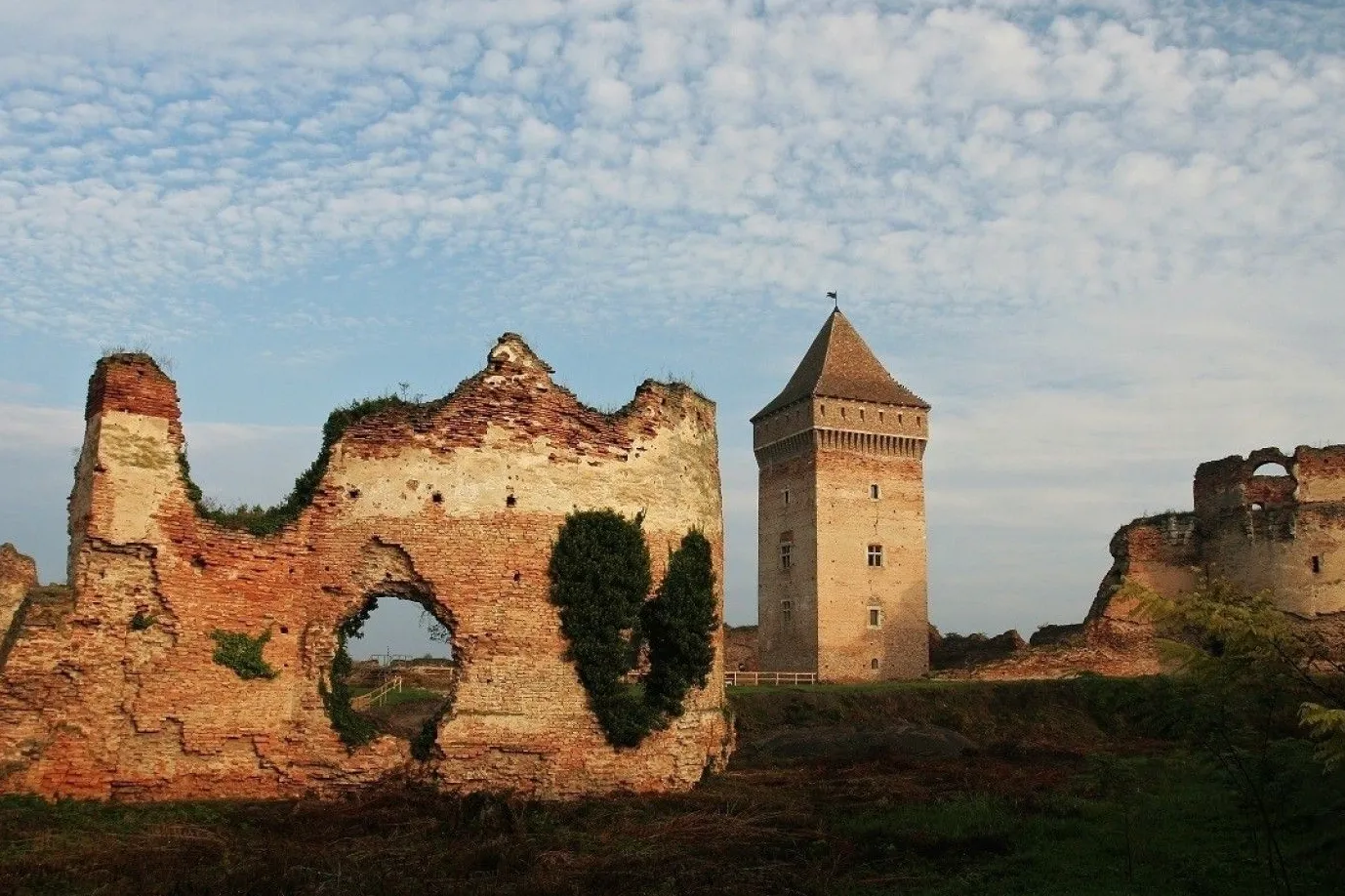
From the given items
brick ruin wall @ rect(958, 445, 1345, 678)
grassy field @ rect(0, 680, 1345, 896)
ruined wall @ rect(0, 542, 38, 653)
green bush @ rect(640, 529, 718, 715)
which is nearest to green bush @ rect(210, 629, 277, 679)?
grassy field @ rect(0, 680, 1345, 896)

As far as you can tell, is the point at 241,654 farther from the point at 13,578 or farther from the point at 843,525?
the point at 843,525

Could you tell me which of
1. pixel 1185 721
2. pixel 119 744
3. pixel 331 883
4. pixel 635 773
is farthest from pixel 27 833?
pixel 1185 721

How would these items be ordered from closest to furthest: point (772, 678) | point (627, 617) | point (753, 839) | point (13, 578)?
point (753, 839)
point (627, 617)
point (13, 578)
point (772, 678)

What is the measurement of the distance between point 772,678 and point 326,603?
2685 cm

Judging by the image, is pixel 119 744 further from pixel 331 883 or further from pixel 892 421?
pixel 892 421

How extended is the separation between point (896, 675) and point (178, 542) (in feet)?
102

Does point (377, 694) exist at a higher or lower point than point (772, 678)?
higher

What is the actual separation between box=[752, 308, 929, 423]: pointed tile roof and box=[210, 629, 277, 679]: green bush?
1183 inches

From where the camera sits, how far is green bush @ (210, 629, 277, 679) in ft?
43.3

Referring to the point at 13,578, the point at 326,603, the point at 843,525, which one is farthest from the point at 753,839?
the point at 843,525

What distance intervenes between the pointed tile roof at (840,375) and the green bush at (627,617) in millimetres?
26965

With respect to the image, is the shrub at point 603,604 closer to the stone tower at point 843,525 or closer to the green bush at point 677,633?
the green bush at point 677,633

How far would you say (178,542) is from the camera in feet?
43.4

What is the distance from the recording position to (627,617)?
47.5 feet
